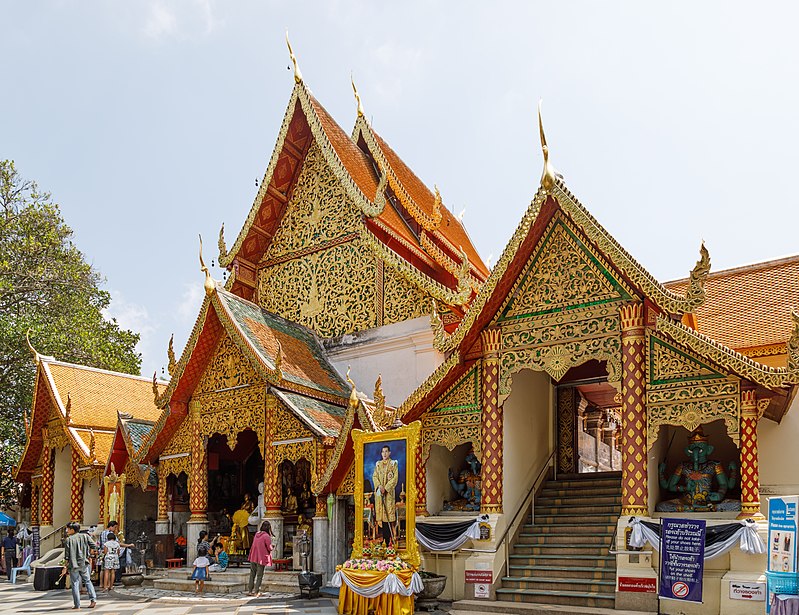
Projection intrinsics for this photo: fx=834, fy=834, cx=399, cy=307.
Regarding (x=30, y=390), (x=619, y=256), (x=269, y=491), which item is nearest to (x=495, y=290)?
(x=619, y=256)

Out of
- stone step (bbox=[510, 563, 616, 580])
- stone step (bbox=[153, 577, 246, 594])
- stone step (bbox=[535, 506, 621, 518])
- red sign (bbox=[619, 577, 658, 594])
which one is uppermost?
stone step (bbox=[535, 506, 621, 518])

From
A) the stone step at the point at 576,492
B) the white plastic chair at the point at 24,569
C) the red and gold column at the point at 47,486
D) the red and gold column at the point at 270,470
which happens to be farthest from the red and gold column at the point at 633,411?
the red and gold column at the point at 47,486

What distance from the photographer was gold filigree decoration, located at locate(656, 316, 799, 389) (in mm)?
8086

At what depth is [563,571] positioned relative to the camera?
9.48 meters

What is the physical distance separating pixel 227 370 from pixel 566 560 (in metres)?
6.27

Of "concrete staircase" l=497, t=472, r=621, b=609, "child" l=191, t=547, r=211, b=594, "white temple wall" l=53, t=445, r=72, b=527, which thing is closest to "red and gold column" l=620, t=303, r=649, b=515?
"concrete staircase" l=497, t=472, r=621, b=609

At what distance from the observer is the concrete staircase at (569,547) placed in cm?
909

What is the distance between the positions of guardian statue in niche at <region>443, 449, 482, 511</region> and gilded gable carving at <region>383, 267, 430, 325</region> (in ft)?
9.96

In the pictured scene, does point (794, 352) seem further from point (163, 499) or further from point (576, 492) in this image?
point (163, 499)

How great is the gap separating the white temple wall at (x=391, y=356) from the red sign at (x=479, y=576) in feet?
14.0

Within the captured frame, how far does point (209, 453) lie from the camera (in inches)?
566

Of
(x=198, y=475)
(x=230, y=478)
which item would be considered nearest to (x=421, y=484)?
(x=198, y=475)

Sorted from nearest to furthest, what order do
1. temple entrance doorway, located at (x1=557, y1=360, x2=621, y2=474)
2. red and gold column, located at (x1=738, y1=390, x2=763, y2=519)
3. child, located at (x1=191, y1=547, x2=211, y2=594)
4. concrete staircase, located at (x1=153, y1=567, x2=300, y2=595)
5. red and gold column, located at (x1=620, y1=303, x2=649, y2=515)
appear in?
1. red and gold column, located at (x1=738, y1=390, x2=763, y2=519)
2. red and gold column, located at (x1=620, y1=303, x2=649, y2=515)
3. concrete staircase, located at (x1=153, y1=567, x2=300, y2=595)
4. child, located at (x1=191, y1=547, x2=211, y2=594)
5. temple entrance doorway, located at (x1=557, y1=360, x2=621, y2=474)

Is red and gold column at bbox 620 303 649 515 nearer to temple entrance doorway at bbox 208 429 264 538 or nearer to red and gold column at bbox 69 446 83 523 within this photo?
temple entrance doorway at bbox 208 429 264 538
